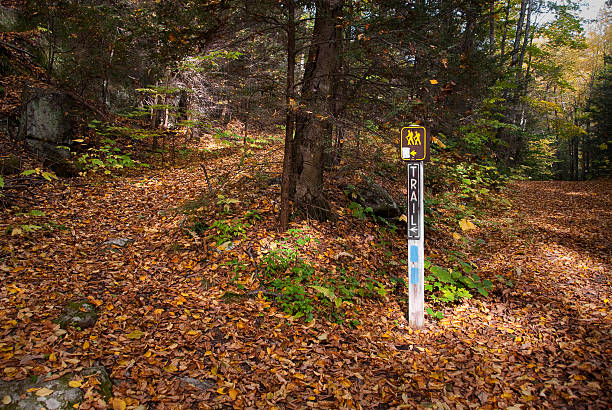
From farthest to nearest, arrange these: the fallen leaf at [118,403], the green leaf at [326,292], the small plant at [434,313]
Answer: the small plant at [434,313], the green leaf at [326,292], the fallen leaf at [118,403]

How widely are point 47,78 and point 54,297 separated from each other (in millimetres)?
8047

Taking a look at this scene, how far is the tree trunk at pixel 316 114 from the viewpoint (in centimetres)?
547

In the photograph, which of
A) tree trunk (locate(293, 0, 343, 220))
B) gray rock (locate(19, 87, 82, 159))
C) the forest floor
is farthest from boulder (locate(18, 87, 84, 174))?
tree trunk (locate(293, 0, 343, 220))

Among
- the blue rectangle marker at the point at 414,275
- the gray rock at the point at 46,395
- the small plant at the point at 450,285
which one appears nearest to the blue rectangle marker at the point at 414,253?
Result: the blue rectangle marker at the point at 414,275

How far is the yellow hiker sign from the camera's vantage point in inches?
167

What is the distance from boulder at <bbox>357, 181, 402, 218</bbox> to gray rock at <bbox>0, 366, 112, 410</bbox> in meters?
5.89

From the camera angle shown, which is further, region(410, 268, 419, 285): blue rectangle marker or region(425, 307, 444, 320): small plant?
region(425, 307, 444, 320): small plant

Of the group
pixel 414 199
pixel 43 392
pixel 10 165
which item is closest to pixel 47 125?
pixel 10 165

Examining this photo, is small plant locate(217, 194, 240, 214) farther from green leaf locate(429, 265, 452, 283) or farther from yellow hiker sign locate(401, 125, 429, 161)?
green leaf locate(429, 265, 452, 283)

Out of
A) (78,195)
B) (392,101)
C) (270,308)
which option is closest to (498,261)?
(392,101)

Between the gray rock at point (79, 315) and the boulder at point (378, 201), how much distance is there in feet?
17.9

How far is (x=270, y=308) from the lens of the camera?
14.3 ft

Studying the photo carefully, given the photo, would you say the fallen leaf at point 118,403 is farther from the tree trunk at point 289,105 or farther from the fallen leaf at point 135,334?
the tree trunk at point 289,105

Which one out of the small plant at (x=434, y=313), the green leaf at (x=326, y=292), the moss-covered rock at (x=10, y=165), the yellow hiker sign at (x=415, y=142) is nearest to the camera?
the yellow hiker sign at (x=415, y=142)
